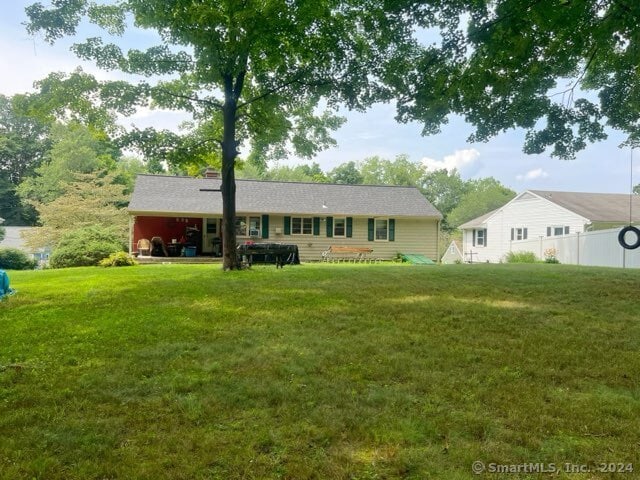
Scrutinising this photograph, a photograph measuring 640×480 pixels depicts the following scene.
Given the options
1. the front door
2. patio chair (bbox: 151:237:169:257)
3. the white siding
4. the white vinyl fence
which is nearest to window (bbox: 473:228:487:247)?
the white siding

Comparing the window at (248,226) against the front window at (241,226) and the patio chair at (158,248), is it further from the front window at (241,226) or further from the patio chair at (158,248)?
the patio chair at (158,248)

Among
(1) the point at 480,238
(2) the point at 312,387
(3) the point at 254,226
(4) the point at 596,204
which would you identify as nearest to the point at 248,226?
(3) the point at 254,226

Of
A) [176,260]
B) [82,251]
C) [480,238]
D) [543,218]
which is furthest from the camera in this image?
[480,238]

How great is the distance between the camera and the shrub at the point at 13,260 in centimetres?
1838

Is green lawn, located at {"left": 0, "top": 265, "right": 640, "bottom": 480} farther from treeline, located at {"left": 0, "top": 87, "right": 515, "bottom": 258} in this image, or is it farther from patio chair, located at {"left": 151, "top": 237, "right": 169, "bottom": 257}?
patio chair, located at {"left": 151, "top": 237, "right": 169, "bottom": 257}

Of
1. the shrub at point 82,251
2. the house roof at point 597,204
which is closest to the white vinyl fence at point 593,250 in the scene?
the house roof at point 597,204

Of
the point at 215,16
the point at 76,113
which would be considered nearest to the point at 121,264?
the point at 76,113

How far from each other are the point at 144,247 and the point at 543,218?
76.8 ft

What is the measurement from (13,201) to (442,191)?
60435mm

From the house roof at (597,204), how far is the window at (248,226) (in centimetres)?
1783

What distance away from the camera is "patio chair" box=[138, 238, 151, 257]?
21.5 m

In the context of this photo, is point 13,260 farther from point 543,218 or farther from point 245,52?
point 543,218

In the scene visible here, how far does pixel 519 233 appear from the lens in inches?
1177

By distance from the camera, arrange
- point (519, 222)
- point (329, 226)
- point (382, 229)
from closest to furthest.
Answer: point (329, 226) < point (382, 229) < point (519, 222)
